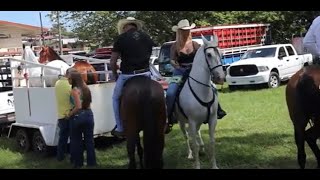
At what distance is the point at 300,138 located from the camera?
6117 mm

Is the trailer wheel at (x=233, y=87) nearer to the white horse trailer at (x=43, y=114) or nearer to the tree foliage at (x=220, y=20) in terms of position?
the white horse trailer at (x=43, y=114)

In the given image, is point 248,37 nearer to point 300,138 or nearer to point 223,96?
point 223,96

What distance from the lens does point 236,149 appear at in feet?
27.3

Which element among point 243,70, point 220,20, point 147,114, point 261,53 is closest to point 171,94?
point 147,114

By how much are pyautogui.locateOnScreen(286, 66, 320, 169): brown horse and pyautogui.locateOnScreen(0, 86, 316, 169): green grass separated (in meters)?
0.87

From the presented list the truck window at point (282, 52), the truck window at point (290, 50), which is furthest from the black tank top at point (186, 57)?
the truck window at point (290, 50)

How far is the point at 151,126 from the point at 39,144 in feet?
14.5

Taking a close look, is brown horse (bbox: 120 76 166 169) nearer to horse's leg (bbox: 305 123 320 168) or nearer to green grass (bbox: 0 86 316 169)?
green grass (bbox: 0 86 316 169)

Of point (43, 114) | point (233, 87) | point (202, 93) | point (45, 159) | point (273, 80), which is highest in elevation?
point (202, 93)

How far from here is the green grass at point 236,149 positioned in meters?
7.54

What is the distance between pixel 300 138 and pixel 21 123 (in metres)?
6.25

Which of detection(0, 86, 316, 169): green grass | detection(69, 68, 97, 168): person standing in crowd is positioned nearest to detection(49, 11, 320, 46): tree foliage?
detection(0, 86, 316, 169): green grass

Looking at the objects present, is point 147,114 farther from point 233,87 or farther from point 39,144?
point 233,87

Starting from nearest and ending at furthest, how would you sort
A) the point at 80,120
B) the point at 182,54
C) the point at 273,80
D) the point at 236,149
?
the point at 182,54, the point at 80,120, the point at 236,149, the point at 273,80
